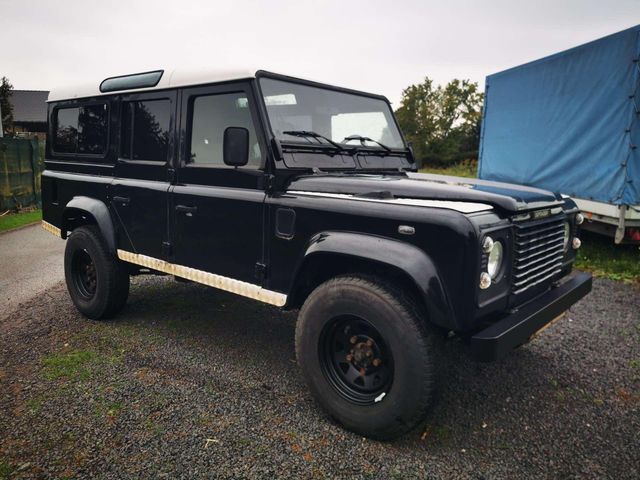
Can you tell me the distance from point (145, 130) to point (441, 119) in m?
40.9

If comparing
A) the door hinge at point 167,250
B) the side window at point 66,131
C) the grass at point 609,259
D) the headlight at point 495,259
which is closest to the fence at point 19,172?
the side window at point 66,131

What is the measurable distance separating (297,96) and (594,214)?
5.05 m

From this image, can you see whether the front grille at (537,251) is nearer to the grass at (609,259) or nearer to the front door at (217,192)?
the front door at (217,192)

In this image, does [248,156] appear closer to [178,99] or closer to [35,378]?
[178,99]

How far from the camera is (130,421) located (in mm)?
2824

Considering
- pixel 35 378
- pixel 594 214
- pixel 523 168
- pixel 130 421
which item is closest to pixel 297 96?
pixel 130 421

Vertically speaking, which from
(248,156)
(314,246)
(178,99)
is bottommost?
(314,246)

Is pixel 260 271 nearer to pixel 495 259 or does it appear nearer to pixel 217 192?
pixel 217 192

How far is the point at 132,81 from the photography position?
4.02 meters

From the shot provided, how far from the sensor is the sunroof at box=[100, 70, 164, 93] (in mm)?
3811

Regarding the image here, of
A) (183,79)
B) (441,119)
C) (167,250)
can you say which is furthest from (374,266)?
(441,119)

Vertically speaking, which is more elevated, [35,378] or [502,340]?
[502,340]

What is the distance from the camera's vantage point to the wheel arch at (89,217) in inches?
166

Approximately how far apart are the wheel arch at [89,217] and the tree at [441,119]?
32721 mm
